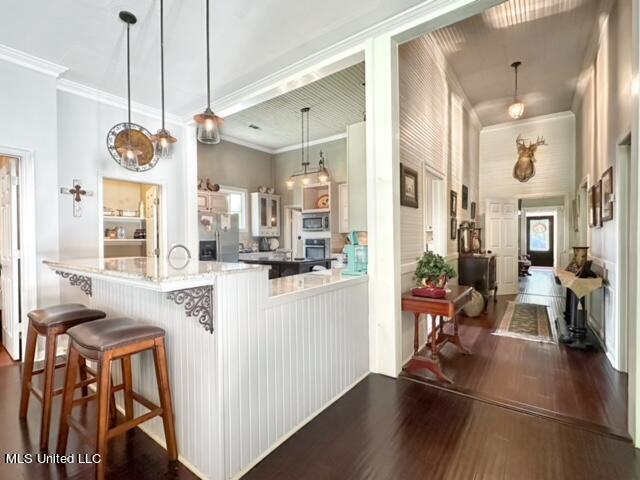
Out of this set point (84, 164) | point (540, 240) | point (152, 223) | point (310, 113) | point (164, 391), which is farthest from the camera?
point (540, 240)

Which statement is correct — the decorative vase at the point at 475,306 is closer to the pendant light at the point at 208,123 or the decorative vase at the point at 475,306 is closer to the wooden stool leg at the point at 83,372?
the pendant light at the point at 208,123

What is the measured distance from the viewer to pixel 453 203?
4984mm

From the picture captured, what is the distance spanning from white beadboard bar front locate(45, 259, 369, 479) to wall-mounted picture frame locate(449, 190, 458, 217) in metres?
3.17

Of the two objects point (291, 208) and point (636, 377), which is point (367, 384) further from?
point (291, 208)

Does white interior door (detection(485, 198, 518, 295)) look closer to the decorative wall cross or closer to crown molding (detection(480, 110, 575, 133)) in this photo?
crown molding (detection(480, 110, 575, 133))

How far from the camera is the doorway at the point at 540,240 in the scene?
13391mm

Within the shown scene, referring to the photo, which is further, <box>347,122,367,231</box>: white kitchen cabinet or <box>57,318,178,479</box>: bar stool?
<box>347,122,367,231</box>: white kitchen cabinet

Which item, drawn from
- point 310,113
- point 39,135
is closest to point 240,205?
point 310,113

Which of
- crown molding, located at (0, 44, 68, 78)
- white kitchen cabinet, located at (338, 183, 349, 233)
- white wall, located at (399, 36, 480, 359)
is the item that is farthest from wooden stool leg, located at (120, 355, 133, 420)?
white kitchen cabinet, located at (338, 183, 349, 233)

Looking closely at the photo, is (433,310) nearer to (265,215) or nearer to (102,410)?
(102,410)

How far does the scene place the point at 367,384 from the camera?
8.74 feet

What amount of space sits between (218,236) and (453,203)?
4044 millimetres

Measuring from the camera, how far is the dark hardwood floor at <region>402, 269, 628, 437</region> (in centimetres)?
225

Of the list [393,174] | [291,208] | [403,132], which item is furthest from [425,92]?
[291,208]
